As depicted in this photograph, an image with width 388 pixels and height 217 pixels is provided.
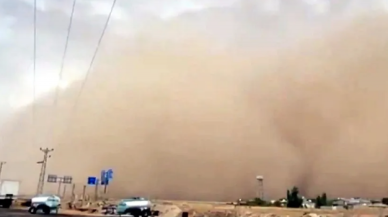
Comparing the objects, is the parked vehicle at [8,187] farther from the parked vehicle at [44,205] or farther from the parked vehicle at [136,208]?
the parked vehicle at [136,208]

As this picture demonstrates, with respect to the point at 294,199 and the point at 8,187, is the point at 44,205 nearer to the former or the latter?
the point at 8,187

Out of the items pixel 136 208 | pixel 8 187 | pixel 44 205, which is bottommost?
pixel 136 208

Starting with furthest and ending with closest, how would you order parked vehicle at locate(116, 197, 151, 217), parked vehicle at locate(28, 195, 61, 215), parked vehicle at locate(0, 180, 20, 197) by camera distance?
parked vehicle at locate(0, 180, 20, 197), parked vehicle at locate(28, 195, 61, 215), parked vehicle at locate(116, 197, 151, 217)

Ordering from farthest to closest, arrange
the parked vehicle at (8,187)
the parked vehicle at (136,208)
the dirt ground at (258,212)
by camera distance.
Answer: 1. the parked vehicle at (8,187)
2. the dirt ground at (258,212)
3. the parked vehicle at (136,208)

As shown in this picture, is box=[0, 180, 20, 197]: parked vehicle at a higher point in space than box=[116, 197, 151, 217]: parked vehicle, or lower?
higher

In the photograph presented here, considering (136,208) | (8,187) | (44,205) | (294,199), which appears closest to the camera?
(136,208)

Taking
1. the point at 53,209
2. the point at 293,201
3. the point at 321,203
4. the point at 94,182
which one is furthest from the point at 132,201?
the point at 321,203

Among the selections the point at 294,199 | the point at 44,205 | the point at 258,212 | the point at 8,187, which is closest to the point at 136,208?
the point at 44,205

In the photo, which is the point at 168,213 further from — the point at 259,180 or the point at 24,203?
the point at 259,180

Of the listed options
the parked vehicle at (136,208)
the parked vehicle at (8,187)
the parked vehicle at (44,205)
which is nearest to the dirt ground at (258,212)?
the parked vehicle at (136,208)

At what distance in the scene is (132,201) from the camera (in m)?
21.6

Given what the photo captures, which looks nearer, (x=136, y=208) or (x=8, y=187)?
(x=136, y=208)

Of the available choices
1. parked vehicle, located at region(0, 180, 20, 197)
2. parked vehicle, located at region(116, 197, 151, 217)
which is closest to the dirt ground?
parked vehicle, located at region(116, 197, 151, 217)

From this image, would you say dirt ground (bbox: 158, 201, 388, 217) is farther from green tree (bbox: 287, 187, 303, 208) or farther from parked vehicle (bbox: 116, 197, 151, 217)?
green tree (bbox: 287, 187, 303, 208)
